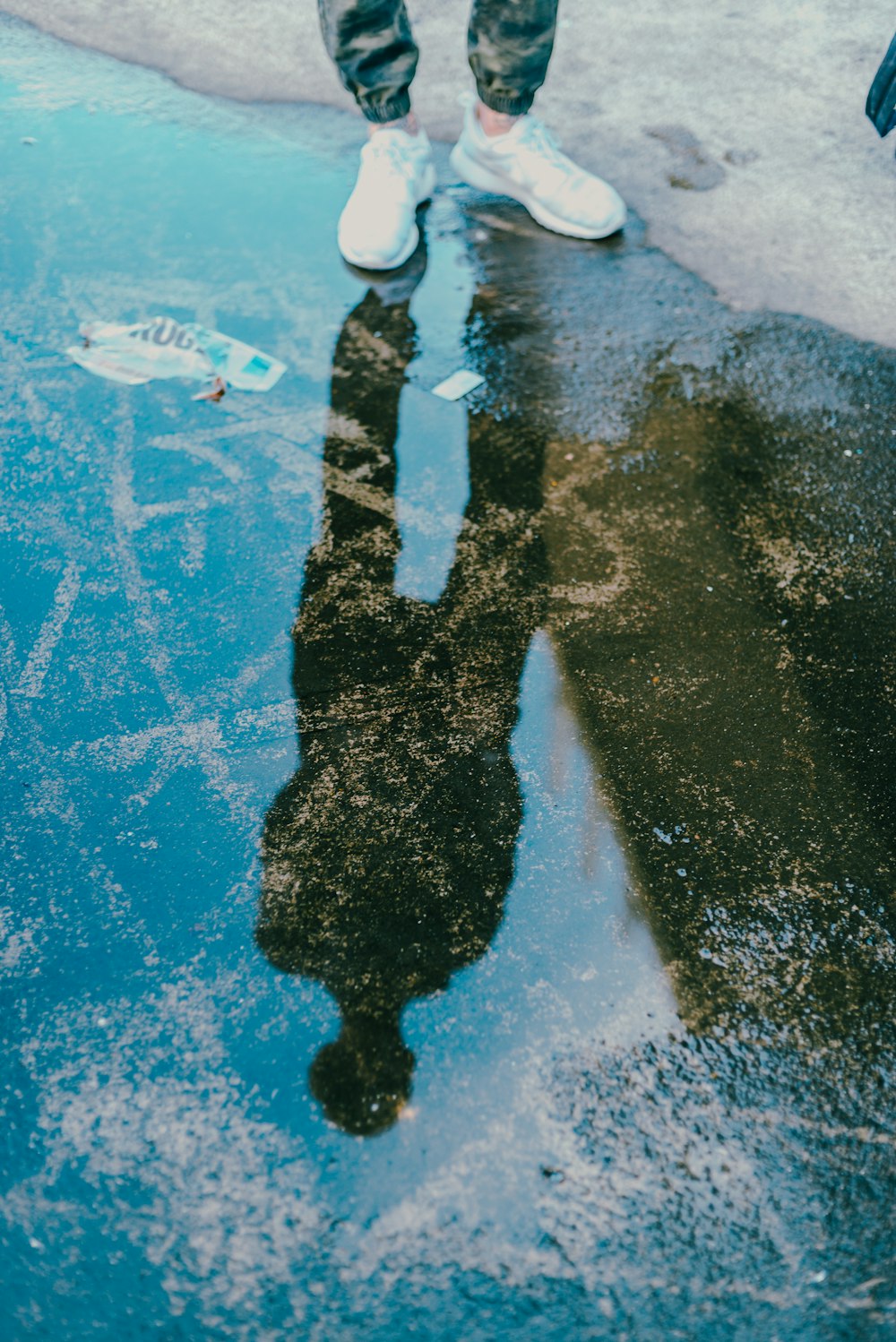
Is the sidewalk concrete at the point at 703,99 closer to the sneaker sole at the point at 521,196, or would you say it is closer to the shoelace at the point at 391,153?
the sneaker sole at the point at 521,196

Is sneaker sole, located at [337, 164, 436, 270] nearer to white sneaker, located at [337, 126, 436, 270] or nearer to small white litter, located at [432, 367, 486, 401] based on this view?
white sneaker, located at [337, 126, 436, 270]

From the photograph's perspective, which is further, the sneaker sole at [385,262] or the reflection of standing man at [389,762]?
the sneaker sole at [385,262]

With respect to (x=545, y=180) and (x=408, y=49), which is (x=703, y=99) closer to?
(x=545, y=180)

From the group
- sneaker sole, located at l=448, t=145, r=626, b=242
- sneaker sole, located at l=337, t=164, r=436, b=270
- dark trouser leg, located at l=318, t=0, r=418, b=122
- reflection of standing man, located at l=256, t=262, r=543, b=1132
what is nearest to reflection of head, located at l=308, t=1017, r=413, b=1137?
reflection of standing man, located at l=256, t=262, r=543, b=1132

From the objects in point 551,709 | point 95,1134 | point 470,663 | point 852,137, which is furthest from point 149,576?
point 852,137

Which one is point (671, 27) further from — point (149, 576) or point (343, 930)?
point (343, 930)

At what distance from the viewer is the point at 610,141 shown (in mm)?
3109

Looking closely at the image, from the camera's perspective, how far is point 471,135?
2.78 meters

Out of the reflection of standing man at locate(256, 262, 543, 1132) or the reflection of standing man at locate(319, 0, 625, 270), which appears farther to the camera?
the reflection of standing man at locate(319, 0, 625, 270)

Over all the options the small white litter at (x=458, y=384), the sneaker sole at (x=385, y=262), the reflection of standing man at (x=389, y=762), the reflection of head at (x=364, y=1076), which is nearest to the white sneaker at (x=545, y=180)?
the sneaker sole at (x=385, y=262)

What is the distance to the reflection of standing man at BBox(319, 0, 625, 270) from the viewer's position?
2.47 metres

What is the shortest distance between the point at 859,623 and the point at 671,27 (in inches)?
119

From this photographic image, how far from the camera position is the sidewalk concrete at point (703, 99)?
269cm

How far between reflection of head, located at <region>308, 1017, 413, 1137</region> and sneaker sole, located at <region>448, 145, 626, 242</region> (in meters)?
2.30
